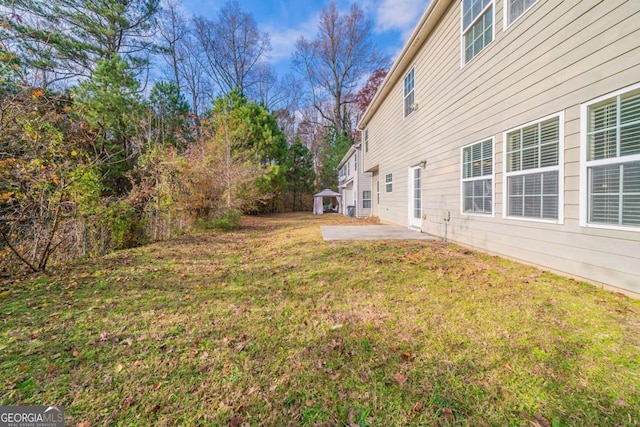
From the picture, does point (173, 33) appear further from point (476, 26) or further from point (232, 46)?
point (476, 26)

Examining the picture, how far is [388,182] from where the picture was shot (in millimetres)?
11742

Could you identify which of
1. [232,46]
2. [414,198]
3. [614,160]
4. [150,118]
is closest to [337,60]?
[232,46]

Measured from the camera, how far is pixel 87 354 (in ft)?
7.64

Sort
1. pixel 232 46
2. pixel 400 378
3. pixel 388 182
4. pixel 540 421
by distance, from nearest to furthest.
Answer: pixel 540 421, pixel 400 378, pixel 388 182, pixel 232 46

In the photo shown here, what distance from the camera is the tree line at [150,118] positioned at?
465cm

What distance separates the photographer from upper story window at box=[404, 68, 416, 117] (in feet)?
28.2

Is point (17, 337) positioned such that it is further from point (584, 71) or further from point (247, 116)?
point (247, 116)

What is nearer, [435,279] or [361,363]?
[361,363]

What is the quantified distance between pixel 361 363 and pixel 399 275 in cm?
222

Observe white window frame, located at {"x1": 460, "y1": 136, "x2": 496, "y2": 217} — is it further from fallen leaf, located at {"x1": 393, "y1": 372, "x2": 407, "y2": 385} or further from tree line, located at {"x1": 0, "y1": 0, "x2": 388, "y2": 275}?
tree line, located at {"x1": 0, "y1": 0, "x2": 388, "y2": 275}

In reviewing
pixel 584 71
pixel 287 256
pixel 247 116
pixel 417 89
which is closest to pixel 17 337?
pixel 287 256

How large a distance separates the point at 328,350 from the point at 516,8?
238 inches
